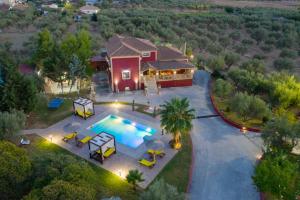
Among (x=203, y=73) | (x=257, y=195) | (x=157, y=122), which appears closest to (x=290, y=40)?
(x=203, y=73)

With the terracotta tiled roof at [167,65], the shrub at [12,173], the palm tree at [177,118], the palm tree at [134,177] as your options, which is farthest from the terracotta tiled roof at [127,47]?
the shrub at [12,173]

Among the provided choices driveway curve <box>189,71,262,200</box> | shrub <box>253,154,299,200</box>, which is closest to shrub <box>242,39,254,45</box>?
driveway curve <box>189,71,262,200</box>

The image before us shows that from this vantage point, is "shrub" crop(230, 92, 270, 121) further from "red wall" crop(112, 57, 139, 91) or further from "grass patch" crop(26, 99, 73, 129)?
"grass patch" crop(26, 99, 73, 129)

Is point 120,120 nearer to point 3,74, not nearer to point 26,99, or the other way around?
point 26,99

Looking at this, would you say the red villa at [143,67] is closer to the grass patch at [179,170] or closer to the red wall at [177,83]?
the red wall at [177,83]

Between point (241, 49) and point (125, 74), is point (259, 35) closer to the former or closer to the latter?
point (241, 49)
